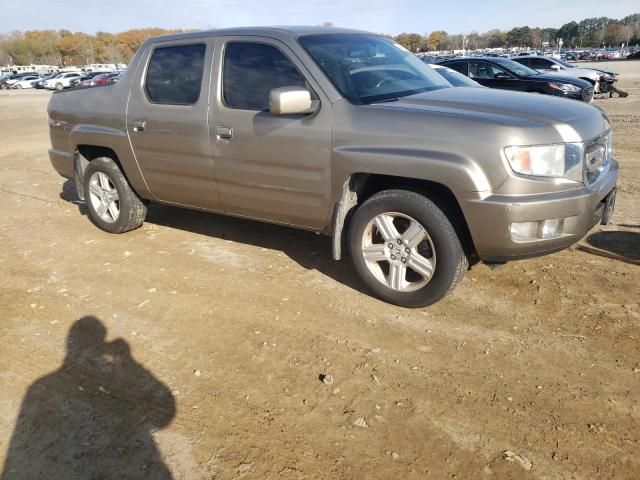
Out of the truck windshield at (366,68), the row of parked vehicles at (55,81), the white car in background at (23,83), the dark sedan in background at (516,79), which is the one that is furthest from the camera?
the white car in background at (23,83)

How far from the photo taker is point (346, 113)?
3.62m

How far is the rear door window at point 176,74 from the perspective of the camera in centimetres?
442

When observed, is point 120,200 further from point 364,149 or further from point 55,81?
point 55,81

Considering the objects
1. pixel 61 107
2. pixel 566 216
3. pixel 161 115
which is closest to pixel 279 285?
pixel 161 115

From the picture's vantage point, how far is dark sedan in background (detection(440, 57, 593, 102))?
13.2 meters

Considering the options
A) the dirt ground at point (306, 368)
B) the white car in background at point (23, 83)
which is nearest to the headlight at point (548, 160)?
the dirt ground at point (306, 368)

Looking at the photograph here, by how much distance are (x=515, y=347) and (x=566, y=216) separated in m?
0.84

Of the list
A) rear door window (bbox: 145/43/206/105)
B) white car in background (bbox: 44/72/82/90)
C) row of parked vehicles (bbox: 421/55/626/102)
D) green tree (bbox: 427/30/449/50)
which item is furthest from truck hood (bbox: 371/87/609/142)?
green tree (bbox: 427/30/449/50)

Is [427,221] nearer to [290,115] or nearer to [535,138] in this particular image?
[535,138]

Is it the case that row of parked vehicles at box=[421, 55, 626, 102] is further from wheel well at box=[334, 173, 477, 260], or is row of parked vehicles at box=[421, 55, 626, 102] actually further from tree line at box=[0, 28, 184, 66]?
tree line at box=[0, 28, 184, 66]

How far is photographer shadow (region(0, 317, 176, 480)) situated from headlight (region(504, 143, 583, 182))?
2.36 meters

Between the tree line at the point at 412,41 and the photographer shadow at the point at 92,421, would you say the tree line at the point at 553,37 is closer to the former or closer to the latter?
the tree line at the point at 412,41

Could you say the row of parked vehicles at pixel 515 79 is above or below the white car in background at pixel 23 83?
above

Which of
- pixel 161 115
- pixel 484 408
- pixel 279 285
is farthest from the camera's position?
pixel 161 115
